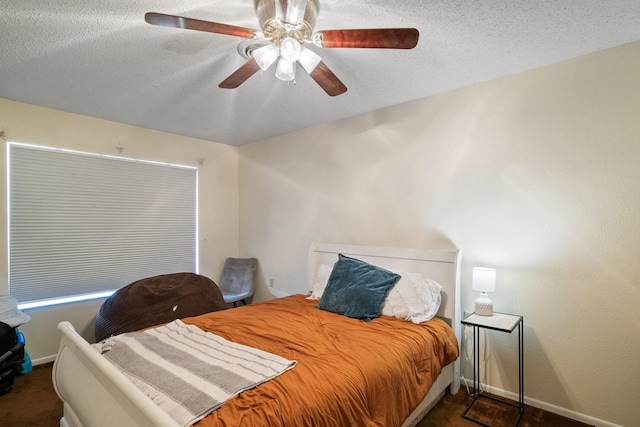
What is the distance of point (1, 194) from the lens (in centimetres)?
290

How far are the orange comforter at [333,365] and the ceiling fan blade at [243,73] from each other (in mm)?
1669

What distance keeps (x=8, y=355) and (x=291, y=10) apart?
345 cm

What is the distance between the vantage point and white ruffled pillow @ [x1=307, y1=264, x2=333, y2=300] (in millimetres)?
3082

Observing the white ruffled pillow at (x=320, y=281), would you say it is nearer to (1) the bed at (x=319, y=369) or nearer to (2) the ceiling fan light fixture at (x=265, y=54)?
(1) the bed at (x=319, y=369)

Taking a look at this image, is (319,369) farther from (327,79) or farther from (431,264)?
(327,79)

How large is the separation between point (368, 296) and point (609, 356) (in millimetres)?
1614

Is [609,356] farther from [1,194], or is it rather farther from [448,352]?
[1,194]

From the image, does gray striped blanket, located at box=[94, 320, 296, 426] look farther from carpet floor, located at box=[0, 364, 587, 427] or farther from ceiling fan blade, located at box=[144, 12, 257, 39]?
ceiling fan blade, located at box=[144, 12, 257, 39]

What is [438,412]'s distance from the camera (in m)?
2.23

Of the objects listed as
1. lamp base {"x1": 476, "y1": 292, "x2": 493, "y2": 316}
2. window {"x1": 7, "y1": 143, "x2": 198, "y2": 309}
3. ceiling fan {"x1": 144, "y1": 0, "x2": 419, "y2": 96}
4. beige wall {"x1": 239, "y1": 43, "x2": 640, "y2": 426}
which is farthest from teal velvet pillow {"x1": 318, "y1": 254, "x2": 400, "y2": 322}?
window {"x1": 7, "y1": 143, "x2": 198, "y2": 309}

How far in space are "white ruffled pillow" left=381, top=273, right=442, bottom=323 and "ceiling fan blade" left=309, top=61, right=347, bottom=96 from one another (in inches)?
63.1

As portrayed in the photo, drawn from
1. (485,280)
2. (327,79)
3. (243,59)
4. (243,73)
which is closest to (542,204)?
(485,280)

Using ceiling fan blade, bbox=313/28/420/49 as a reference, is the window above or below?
below

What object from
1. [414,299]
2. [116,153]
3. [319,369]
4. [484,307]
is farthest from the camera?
[116,153]
